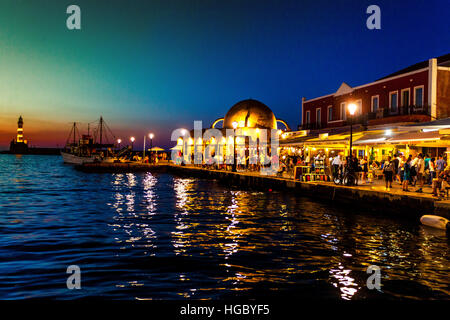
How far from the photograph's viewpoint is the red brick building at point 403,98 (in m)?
24.7

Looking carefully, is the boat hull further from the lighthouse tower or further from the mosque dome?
the lighthouse tower

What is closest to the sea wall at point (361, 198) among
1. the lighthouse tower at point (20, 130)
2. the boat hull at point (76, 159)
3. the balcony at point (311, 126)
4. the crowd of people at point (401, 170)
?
the crowd of people at point (401, 170)

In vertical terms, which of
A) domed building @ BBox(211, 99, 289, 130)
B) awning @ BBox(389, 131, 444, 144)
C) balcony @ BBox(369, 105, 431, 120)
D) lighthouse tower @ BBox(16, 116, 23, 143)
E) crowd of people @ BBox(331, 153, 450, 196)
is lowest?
crowd of people @ BBox(331, 153, 450, 196)

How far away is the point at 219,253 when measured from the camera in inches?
361

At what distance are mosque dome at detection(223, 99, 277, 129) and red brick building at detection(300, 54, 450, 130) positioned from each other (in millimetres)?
12816

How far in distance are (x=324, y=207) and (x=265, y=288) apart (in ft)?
36.6

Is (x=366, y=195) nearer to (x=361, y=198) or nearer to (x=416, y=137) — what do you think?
(x=361, y=198)

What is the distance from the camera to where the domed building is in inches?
1860

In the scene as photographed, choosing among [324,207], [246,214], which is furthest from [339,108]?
[246,214]

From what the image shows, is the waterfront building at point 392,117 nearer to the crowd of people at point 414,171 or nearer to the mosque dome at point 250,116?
the crowd of people at point 414,171

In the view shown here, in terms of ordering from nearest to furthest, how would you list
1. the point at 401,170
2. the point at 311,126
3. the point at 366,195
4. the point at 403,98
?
the point at 366,195, the point at 401,170, the point at 403,98, the point at 311,126

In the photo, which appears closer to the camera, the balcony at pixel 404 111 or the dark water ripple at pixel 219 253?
the dark water ripple at pixel 219 253

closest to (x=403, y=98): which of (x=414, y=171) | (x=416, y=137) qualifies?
(x=414, y=171)

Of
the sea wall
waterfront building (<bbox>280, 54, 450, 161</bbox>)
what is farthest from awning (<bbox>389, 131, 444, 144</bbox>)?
the sea wall
